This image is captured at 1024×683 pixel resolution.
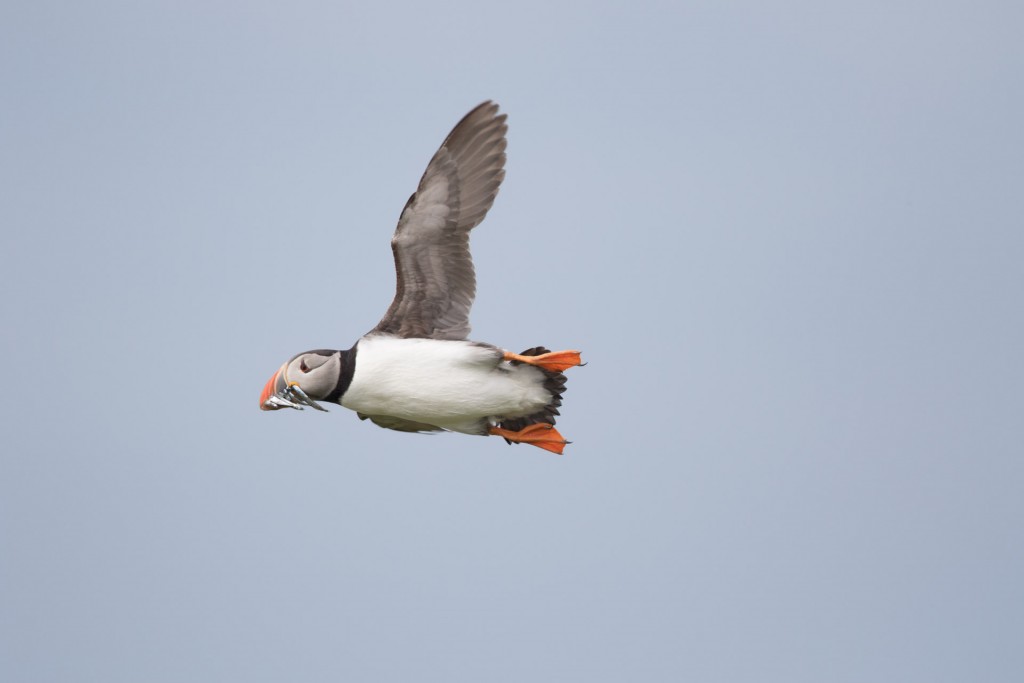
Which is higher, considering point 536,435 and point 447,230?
point 447,230

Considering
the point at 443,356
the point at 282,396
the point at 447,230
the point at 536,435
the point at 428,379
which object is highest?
the point at 447,230

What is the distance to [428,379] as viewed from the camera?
804 centimetres

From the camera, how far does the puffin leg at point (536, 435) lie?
873 cm

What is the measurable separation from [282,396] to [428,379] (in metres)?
1.04

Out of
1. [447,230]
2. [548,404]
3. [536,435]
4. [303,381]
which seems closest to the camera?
[303,381]

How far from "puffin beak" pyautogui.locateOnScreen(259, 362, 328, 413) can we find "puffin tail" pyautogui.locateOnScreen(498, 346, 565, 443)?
147 cm

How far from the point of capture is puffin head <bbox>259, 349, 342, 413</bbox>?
26.3 ft

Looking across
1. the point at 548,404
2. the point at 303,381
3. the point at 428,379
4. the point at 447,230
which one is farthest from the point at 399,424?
the point at 447,230

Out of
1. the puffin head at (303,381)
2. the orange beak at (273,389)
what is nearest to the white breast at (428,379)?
the puffin head at (303,381)

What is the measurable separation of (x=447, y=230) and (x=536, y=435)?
5.57 feet

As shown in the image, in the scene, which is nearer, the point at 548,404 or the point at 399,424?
the point at 548,404

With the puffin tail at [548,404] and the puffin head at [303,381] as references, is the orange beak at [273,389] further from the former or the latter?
the puffin tail at [548,404]

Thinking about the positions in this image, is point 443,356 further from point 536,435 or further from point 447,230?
point 536,435

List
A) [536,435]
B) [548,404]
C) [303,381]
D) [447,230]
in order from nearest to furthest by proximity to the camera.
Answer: [303,381] < [447,230] < [548,404] < [536,435]
